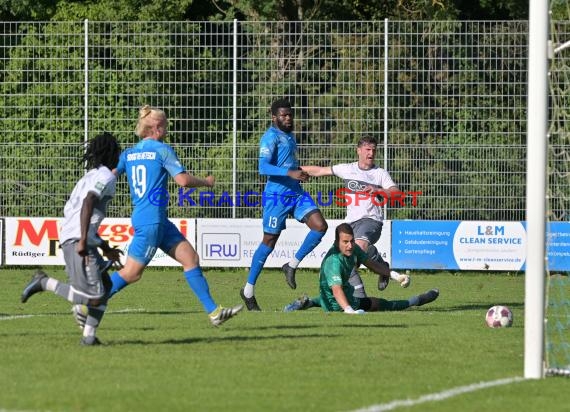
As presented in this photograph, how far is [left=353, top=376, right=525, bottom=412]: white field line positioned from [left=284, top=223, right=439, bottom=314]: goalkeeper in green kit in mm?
5072

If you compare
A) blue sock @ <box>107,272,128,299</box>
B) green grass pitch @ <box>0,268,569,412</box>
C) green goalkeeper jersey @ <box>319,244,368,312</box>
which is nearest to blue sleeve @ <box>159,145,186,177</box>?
blue sock @ <box>107,272,128,299</box>

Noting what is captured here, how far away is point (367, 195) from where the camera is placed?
16.5 meters

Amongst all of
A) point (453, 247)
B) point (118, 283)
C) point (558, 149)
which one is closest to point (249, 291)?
point (118, 283)

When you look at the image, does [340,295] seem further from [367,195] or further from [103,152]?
[103,152]

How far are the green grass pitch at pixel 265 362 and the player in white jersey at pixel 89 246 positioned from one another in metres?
0.38

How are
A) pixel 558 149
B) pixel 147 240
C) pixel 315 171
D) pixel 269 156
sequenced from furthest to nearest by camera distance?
pixel 315 171
pixel 269 156
pixel 147 240
pixel 558 149

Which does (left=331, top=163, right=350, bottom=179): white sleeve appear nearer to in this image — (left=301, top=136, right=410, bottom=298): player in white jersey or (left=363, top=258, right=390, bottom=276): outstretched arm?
(left=301, top=136, right=410, bottom=298): player in white jersey

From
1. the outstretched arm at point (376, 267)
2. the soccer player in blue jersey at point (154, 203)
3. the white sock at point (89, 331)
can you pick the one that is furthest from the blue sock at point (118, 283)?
the outstretched arm at point (376, 267)

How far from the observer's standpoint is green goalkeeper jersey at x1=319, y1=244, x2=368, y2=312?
14422 millimetres

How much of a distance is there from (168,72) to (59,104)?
2.10 metres

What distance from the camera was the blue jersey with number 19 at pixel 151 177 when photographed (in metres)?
11.9

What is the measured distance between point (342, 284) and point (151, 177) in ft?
11.2

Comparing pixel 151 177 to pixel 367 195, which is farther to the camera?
pixel 367 195

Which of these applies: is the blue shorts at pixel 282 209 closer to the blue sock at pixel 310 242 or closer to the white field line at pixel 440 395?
the blue sock at pixel 310 242
